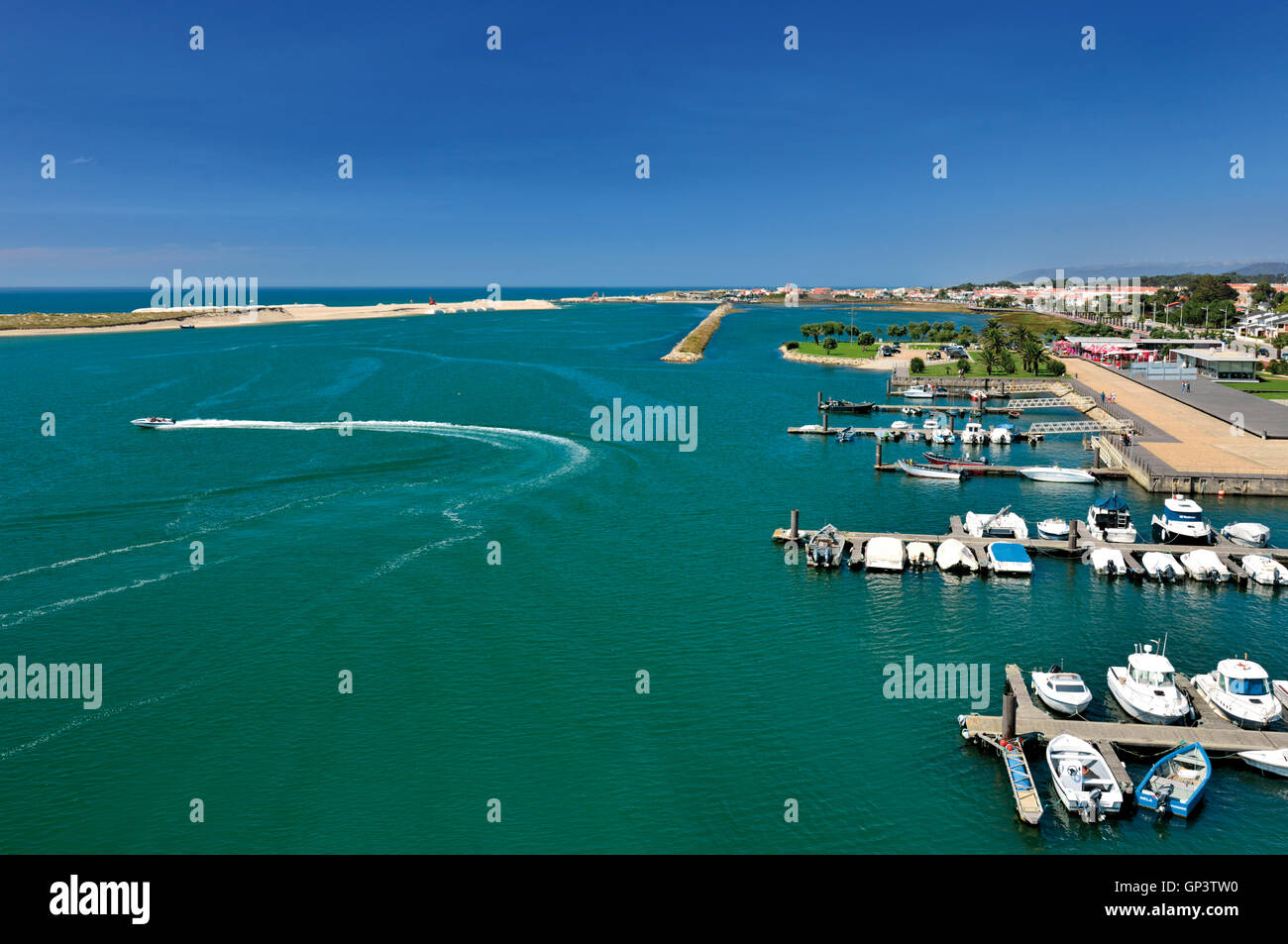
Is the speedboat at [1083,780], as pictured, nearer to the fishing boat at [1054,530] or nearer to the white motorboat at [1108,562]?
the white motorboat at [1108,562]

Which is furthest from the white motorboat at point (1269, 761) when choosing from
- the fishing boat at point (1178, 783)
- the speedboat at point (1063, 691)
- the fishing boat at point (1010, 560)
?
the fishing boat at point (1010, 560)

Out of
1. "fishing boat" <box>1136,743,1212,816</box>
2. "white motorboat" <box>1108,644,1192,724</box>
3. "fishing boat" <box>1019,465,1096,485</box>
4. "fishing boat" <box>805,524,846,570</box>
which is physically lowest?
"fishing boat" <box>1136,743,1212,816</box>

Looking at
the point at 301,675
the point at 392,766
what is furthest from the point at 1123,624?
the point at 301,675

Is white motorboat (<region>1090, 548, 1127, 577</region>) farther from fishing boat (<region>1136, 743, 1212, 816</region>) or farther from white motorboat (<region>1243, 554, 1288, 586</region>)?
fishing boat (<region>1136, 743, 1212, 816</region>)

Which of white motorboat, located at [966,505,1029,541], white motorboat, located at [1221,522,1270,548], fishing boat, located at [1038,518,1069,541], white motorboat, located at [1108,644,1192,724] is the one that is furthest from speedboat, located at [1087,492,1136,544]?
white motorboat, located at [1108,644,1192,724]
